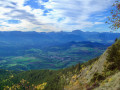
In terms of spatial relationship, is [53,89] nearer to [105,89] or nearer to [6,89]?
[6,89]

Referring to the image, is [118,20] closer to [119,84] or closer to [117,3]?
[117,3]

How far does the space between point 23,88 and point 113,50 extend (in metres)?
184

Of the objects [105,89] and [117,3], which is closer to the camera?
[105,89]

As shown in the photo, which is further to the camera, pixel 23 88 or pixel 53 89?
pixel 23 88

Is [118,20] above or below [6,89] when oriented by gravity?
above

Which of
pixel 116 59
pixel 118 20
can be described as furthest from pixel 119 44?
pixel 118 20

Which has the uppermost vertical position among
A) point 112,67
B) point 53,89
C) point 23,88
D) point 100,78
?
point 112,67

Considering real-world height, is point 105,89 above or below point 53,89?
above

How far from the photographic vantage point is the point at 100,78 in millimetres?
Answer: 18828

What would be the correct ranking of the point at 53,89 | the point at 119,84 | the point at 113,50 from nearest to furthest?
the point at 119,84 < the point at 113,50 < the point at 53,89

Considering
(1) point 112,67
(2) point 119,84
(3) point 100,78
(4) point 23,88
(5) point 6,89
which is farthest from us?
(4) point 23,88

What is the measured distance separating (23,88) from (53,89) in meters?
82.0

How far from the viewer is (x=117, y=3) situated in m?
17.6

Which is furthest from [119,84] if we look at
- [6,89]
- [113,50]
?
[6,89]
